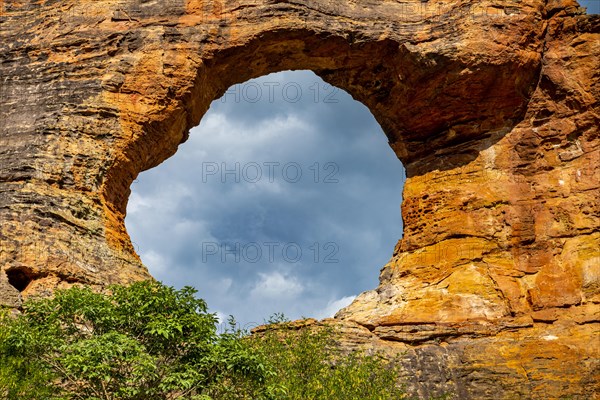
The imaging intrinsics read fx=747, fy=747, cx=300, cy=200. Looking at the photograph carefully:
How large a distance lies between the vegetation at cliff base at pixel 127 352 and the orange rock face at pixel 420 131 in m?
7.10

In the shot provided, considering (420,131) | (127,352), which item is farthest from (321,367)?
(420,131)

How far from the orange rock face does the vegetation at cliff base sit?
7.10m

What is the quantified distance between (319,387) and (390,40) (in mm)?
15774

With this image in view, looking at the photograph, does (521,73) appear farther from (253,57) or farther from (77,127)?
(77,127)

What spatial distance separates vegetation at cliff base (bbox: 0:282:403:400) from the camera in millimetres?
16406

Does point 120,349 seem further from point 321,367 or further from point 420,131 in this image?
point 420,131

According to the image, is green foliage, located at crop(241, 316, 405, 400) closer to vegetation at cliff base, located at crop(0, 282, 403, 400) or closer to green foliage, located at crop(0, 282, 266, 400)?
vegetation at cliff base, located at crop(0, 282, 403, 400)

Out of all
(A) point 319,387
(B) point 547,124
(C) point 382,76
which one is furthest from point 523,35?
(A) point 319,387

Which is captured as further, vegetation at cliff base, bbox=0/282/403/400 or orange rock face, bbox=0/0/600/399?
orange rock face, bbox=0/0/600/399

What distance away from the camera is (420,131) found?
33562mm

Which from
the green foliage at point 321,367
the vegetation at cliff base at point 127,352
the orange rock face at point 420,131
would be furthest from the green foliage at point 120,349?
the orange rock face at point 420,131

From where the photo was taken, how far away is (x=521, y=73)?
3116 centimetres

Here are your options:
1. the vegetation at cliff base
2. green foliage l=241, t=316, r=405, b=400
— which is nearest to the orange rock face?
green foliage l=241, t=316, r=405, b=400

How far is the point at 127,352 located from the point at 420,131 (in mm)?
20319
